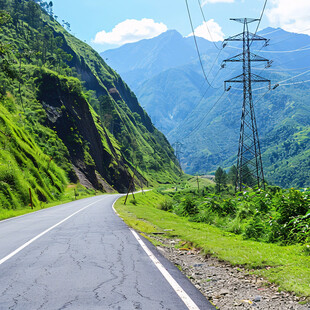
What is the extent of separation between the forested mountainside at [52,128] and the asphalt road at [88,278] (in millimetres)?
15538

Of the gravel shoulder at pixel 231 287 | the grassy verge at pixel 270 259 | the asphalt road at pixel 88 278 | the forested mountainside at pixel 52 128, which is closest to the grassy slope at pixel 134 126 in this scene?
the forested mountainside at pixel 52 128

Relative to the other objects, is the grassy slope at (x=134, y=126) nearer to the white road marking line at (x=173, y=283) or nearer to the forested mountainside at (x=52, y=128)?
the forested mountainside at (x=52, y=128)

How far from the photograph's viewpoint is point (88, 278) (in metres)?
5.66

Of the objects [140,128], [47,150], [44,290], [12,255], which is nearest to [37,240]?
[12,255]

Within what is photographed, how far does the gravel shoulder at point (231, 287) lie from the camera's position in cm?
460

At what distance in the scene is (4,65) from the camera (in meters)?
22.1

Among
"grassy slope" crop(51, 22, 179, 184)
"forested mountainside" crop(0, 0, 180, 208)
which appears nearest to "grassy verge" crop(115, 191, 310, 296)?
"forested mountainside" crop(0, 0, 180, 208)

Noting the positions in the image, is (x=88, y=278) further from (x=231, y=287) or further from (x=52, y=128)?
(x=52, y=128)

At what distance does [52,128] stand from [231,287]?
68.3 m

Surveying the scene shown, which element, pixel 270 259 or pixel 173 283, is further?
pixel 270 259

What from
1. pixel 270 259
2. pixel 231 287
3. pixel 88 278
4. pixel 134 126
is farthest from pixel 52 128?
pixel 134 126

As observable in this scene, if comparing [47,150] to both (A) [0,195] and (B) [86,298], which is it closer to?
(A) [0,195]

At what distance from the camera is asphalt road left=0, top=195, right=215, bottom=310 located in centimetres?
445

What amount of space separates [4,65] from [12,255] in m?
18.5
